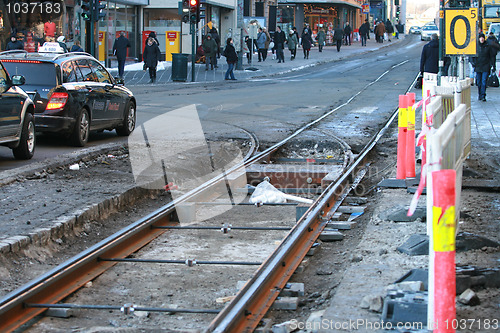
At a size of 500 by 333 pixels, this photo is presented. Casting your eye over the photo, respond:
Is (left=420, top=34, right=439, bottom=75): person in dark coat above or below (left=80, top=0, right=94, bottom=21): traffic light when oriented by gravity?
below

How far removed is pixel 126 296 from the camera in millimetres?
6000

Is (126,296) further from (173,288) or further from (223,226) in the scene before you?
(223,226)

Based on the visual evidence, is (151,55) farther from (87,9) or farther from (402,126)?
(402,126)

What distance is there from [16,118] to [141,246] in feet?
15.7

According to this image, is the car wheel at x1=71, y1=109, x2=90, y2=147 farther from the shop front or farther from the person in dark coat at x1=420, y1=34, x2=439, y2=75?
the shop front

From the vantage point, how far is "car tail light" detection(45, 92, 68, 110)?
1296 centimetres

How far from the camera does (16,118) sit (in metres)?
11.4

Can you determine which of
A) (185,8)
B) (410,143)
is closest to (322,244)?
(410,143)

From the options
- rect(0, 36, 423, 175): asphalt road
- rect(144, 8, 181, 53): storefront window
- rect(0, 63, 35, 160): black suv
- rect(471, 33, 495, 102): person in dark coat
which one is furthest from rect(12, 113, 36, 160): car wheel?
rect(144, 8, 181, 53): storefront window

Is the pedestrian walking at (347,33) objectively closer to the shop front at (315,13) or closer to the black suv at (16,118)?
the shop front at (315,13)

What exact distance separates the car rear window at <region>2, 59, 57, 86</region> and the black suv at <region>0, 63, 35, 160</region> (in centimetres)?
136

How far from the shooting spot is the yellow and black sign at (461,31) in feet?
46.8

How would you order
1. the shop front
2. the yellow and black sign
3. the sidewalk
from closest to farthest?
the yellow and black sign → the sidewalk → the shop front

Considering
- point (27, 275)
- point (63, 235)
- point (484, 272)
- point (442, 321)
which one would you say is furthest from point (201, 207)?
point (442, 321)
